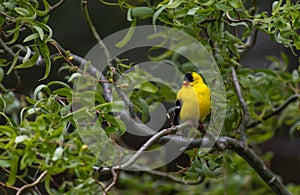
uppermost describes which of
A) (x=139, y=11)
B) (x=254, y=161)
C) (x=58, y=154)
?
(x=139, y=11)

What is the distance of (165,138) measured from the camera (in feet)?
3.92

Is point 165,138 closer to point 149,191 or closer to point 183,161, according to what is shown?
point 149,191

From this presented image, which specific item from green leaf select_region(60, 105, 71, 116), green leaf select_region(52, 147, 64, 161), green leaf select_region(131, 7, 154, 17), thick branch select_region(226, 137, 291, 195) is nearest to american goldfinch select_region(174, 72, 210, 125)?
thick branch select_region(226, 137, 291, 195)

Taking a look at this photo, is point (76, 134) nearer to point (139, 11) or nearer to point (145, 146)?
point (145, 146)

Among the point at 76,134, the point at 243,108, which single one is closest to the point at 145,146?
the point at 76,134

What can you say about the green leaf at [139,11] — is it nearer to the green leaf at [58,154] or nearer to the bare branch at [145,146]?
the bare branch at [145,146]

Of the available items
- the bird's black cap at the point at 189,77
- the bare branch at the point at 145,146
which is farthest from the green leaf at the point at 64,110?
the bird's black cap at the point at 189,77

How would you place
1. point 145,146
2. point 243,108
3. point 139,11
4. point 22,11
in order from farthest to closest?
point 243,108
point 139,11
point 22,11
point 145,146

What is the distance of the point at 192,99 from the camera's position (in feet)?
4.97

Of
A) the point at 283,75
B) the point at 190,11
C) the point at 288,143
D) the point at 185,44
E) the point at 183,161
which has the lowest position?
the point at 288,143

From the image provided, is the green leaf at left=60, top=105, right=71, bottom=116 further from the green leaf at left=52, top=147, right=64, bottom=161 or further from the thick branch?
the thick branch

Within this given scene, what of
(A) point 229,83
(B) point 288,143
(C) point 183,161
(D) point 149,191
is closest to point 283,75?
(A) point 229,83

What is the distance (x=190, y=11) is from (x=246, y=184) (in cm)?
121

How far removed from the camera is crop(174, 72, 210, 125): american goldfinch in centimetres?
146
